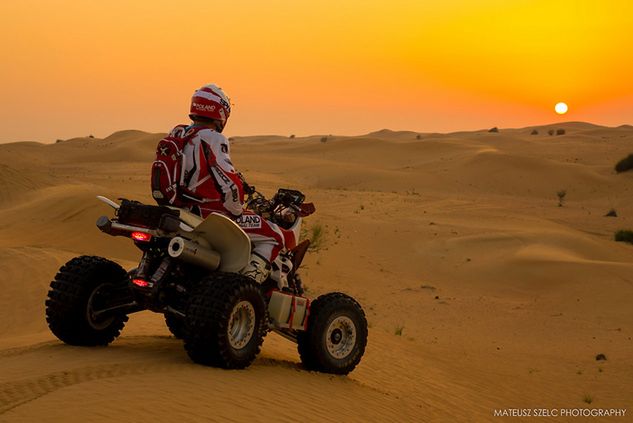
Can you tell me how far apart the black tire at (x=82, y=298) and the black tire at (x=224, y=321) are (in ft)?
3.92

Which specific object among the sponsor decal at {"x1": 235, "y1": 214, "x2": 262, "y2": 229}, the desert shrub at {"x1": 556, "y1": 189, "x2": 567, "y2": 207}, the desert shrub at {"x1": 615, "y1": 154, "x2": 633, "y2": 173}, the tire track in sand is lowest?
the tire track in sand

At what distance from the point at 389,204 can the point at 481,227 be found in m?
6.00

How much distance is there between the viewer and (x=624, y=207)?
34938mm

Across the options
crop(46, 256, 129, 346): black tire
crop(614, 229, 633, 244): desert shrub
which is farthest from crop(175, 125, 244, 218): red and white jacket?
crop(614, 229, 633, 244): desert shrub

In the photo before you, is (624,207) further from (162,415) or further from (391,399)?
(162,415)

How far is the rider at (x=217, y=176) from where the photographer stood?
724cm

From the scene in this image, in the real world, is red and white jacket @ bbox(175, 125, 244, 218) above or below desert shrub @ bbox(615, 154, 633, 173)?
below

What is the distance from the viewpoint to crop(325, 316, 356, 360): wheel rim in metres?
8.26

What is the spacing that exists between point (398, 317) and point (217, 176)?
9.76 metres

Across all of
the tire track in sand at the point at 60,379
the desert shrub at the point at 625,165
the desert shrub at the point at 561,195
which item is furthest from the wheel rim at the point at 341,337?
the desert shrub at the point at 625,165

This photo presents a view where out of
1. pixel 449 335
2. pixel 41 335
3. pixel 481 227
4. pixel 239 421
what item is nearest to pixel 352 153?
pixel 481 227

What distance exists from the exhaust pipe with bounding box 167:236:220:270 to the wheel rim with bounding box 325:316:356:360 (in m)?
1.57

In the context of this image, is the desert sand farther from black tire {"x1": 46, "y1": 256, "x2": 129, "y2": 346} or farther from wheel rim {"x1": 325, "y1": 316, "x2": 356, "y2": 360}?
wheel rim {"x1": 325, "y1": 316, "x2": 356, "y2": 360}

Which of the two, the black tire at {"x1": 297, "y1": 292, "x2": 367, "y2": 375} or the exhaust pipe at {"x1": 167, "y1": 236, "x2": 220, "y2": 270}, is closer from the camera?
the exhaust pipe at {"x1": 167, "y1": 236, "x2": 220, "y2": 270}
